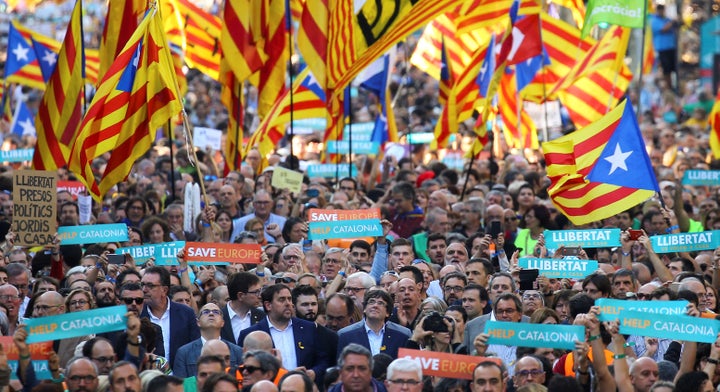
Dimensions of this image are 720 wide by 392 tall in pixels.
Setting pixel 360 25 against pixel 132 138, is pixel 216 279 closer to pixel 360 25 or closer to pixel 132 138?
pixel 132 138

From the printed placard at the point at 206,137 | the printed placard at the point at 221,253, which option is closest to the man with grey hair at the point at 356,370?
the printed placard at the point at 221,253

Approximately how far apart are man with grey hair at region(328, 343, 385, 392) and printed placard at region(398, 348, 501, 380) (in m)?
0.22

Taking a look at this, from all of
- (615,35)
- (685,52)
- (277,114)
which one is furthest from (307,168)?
(685,52)

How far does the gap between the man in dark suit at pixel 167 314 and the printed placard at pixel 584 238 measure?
3.41 metres

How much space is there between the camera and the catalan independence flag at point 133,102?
14.7 meters

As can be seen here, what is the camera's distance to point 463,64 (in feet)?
73.8

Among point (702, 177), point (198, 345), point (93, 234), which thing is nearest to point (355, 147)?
point (702, 177)

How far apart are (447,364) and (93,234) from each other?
4738mm

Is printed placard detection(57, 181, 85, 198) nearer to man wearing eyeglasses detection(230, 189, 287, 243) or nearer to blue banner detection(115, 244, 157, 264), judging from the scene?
man wearing eyeglasses detection(230, 189, 287, 243)

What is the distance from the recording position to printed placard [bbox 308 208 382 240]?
48.2 ft

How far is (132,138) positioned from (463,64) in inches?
333

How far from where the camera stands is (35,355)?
10367 millimetres

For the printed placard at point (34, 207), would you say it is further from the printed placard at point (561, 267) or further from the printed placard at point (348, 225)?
the printed placard at point (561, 267)

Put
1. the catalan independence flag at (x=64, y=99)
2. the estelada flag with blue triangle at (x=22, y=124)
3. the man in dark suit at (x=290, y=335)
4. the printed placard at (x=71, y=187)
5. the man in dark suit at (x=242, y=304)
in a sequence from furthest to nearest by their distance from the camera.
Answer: the estelada flag with blue triangle at (x=22, y=124), the printed placard at (x=71, y=187), the catalan independence flag at (x=64, y=99), the man in dark suit at (x=242, y=304), the man in dark suit at (x=290, y=335)
